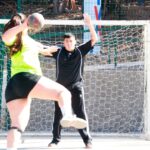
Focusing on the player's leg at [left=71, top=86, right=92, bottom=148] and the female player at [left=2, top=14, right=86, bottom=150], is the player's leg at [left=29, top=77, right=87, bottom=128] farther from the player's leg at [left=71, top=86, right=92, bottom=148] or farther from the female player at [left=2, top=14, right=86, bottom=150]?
the player's leg at [left=71, top=86, right=92, bottom=148]

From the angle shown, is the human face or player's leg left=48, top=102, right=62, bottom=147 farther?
player's leg left=48, top=102, right=62, bottom=147

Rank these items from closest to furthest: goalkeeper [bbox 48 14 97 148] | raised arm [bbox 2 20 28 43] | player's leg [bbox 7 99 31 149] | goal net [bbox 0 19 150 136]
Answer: raised arm [bbox 2 20 28 43] → player's leg [bbox 7 99 31 149] → goalkeeper [bbox 48 14 97 148] → goal net [bbox 0 19 150 136]

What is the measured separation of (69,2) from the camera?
73.2 feet

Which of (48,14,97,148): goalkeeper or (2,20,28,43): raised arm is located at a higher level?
(2,20,28,43): raised arm

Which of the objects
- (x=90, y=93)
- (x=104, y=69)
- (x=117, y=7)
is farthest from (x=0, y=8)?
(x=90, y=93)

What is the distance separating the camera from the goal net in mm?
8445

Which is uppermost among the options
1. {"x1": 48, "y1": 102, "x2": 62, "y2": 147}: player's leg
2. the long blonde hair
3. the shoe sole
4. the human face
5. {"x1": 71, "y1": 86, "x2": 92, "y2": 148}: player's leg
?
the long blonde hair

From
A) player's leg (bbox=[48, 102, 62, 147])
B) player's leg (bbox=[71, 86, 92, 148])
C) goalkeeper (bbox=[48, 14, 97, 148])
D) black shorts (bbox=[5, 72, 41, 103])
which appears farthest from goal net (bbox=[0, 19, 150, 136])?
black shorts (bbox=[5, 72, 41, 103])

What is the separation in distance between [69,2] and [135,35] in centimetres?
1220

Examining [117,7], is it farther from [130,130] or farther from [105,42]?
[130,130]

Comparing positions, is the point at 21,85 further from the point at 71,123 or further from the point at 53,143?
the point at 53,143

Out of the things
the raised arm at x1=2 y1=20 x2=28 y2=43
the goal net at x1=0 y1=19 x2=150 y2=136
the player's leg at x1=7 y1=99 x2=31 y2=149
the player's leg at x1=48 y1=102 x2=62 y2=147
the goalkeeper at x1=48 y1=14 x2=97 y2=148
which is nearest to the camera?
the raised arm at x1=2 y1=20 x2=28 y2=43

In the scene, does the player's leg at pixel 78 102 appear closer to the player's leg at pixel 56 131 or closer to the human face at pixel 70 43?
the player's leg at pixel 56 131

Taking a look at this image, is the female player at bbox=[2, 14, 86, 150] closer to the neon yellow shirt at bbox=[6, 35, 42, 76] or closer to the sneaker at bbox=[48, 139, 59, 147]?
the neon yellow shirt at bbox=[6, 35, 42, 76]
